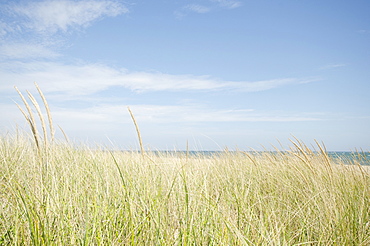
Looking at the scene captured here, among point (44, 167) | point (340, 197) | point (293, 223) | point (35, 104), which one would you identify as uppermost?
point (35, 104)

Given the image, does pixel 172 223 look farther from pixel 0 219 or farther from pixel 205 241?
pixel 0 219

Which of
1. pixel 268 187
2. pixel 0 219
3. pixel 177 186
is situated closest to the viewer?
pixel 0 219

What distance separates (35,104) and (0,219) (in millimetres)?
1124

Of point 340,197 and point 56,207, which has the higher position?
point 56,207

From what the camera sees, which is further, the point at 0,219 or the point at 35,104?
the point at 35,104

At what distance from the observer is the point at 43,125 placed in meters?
2.54

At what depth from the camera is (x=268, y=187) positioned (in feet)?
11.1

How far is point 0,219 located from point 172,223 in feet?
3.74

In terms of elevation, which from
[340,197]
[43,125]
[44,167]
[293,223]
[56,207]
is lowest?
[293,223]

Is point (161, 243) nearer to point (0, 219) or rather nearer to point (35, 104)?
point (0, 219)

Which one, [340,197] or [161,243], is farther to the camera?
[340,197]

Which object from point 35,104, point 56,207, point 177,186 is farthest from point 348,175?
point 35,104

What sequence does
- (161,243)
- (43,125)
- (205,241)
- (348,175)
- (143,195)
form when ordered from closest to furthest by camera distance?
(161,243) → (205,241) → (143,195) → (43,125) → (348,175)

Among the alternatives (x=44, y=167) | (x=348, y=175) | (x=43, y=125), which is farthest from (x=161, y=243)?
(x=348, y=175)
